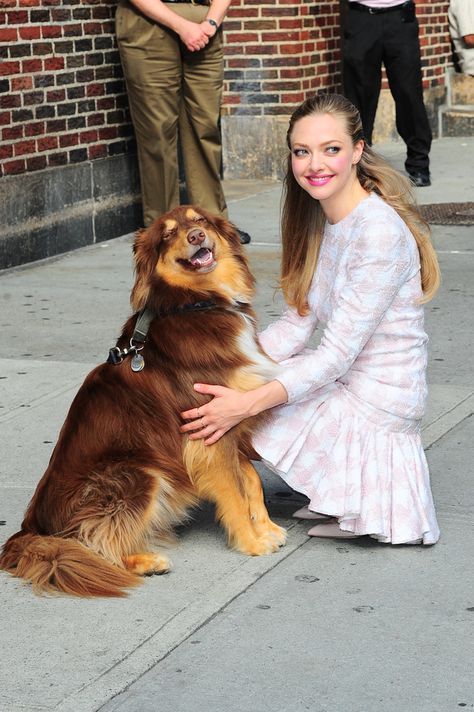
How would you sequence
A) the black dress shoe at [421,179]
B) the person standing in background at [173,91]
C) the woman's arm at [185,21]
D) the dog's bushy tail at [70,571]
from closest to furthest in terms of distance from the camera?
1. the dog's bushy tail at [70,571]
2. the woman's arm at [185,21]
3. the person standing in background at [173,91]
4. the black dress shoe at [421,179]

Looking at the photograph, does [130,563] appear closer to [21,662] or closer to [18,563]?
[18,563]

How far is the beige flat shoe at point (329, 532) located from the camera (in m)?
3.92

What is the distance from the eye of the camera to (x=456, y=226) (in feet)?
28.7

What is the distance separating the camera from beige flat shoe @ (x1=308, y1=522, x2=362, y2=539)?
12.9ft

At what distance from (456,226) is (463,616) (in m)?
5.67

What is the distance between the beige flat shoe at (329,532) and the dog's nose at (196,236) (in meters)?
0.98

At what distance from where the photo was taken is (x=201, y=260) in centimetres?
367

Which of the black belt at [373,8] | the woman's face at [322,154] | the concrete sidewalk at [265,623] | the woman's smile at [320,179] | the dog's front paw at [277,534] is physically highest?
the black belt at [373,8]

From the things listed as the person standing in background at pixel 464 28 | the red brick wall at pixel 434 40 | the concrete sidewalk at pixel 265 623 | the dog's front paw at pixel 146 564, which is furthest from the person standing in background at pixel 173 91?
the red brick wall at pixel 434 40

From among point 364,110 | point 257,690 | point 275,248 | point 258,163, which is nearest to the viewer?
point 257,690

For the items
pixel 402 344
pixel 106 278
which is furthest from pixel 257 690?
pixel 106 278

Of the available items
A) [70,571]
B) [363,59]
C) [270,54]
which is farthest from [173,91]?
[70,571]

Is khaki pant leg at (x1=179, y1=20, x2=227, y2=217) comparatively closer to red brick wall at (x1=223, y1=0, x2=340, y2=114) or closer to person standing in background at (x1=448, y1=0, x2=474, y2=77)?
red brick wall at (x1=223, y1=0, x2=340, y2=114)

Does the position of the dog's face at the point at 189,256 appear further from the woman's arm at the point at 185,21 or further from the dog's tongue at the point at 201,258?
the woman's arm at the point at 185,21
